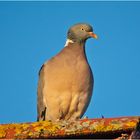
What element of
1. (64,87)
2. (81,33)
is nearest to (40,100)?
(64,87)

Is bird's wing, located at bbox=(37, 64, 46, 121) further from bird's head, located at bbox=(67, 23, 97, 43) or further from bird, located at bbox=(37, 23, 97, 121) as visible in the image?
bird's head, located at bbox=(67, 23, 97, 43)

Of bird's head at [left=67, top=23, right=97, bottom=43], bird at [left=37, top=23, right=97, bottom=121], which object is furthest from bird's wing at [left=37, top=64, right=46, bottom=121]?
bird's head at [left=67, top=23, right=97, bottom=43]

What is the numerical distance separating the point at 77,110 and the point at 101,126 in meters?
3.58

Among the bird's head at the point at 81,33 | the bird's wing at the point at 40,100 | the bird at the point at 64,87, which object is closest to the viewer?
the bird at the point at 64,87

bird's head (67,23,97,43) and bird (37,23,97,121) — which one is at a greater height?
bird's head (67,23,97,43)

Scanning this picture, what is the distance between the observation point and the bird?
775cm

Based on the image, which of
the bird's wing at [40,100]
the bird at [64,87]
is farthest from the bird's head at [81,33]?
the bird's wing at [40,100]

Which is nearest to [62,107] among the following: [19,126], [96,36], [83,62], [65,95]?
[65,95]

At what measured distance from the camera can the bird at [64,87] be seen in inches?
305

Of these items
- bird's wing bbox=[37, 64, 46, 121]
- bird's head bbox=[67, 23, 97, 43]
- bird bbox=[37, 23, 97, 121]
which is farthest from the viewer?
bird's head bbox=[67, 23, 97, 43]

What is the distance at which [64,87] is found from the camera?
304 inches

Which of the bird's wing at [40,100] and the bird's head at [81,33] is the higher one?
the bird's head at [81,33]

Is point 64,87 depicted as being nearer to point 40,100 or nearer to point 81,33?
point 40,100

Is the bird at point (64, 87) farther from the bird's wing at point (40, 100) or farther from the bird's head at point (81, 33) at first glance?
the bird's head at point (81, 33)
